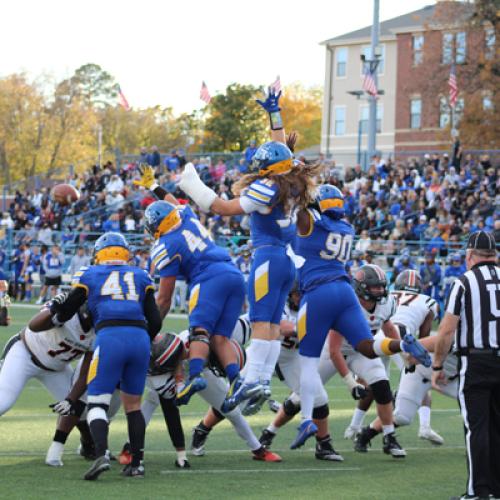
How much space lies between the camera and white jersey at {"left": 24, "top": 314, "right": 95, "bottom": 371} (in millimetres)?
7672

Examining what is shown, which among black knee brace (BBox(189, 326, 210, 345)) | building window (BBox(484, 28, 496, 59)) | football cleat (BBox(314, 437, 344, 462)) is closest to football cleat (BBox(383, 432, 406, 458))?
football cleat (BBox(314, 437, 344, 462))

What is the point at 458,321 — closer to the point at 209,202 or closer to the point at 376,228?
the point at 209,202

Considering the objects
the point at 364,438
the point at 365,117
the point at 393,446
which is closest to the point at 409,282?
the point at 364,438

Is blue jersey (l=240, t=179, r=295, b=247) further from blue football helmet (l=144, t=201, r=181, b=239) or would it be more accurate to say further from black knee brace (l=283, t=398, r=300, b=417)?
black knee brace (l=283, t=398, r=300, b=417)

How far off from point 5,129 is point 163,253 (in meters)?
55.7

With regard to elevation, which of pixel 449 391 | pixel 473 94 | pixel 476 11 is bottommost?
pixel 449 391

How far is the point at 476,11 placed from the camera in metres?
42.6

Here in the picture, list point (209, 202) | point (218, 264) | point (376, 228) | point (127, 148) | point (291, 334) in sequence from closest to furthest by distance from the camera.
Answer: point (209, 202) → point (218, 264) → point (291, 334) → point (376, 228) → point (127, 148)

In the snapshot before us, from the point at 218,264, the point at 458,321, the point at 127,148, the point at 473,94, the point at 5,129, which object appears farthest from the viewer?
the point at 127,148

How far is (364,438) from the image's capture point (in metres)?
8.77

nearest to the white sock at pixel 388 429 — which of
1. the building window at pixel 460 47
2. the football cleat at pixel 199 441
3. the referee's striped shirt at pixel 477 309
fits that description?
the football cleat at pixel 199 441

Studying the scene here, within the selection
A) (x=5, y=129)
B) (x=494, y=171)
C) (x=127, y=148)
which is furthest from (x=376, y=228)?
(x=127, y=148)

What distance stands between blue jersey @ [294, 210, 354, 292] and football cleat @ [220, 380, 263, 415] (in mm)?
954

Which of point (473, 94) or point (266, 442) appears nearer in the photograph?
point (266, 442)
